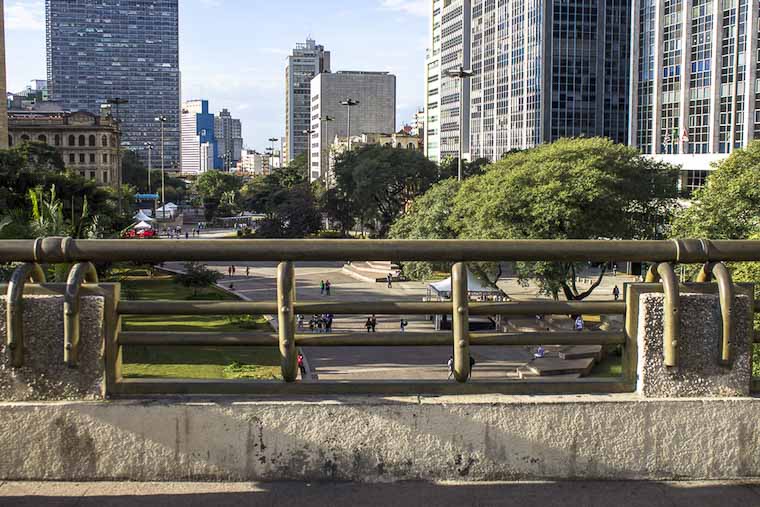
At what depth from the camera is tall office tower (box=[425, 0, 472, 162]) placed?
13525 cm

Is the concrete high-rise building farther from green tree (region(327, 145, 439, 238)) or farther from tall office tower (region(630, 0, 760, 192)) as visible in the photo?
green tree (region(327, 145, 439, 238))

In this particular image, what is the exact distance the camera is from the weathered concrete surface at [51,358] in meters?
3.85

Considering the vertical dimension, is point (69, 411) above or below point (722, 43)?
below

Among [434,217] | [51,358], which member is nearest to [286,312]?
[51,358]

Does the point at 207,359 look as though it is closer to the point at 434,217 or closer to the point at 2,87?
the point at 434,217

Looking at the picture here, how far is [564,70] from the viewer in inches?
4412

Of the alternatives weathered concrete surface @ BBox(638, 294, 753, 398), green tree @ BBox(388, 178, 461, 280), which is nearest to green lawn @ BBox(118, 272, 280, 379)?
weathered concrete surface @ BBox(638, 294, 753, 398)

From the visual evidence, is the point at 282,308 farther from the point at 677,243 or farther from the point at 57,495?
the point at 677,243

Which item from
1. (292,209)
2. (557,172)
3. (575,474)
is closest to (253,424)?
(575,474)

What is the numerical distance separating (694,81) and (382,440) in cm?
8142

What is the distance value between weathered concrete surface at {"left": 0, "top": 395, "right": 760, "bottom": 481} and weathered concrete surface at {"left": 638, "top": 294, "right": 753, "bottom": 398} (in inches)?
2.8

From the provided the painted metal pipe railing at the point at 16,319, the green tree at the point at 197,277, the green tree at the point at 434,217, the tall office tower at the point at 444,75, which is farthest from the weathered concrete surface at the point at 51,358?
the tall office tower at the point at 444,75

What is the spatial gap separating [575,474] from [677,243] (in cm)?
118

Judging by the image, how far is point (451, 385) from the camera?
4027 mm
